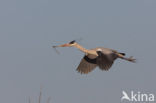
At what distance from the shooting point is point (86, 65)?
30.0ft

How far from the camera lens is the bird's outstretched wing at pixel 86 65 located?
873cm

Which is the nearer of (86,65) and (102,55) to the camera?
(102,55)

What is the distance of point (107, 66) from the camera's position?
26.2 feet

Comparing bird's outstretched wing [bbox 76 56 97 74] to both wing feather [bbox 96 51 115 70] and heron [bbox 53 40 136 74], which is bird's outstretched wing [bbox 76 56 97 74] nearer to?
heron [bbox 53 40 136 74]

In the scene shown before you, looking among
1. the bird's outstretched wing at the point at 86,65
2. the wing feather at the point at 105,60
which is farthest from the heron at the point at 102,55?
the bird's outstretched wing at the point at 86,65

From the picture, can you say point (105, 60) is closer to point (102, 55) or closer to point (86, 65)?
point (102, 55)

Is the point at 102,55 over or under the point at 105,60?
over

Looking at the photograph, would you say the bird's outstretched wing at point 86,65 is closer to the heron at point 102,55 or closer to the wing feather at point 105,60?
the heron at point 102,55

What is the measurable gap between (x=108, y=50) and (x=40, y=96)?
172 inches

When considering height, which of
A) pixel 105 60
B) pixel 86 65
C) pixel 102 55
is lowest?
pixel 86 65

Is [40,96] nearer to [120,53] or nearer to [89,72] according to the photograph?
[120,53]

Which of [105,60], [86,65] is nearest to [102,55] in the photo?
[105,60]

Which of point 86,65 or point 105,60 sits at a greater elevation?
point 105,60

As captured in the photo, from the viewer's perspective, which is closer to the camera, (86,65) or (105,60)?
(105,60)
